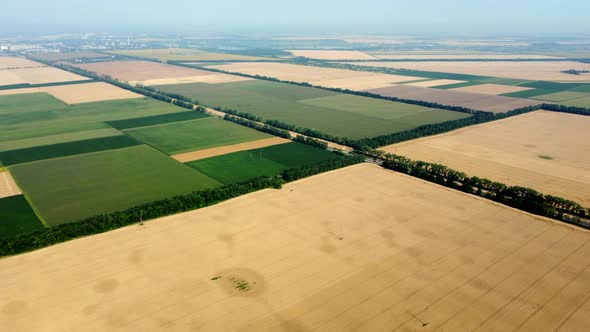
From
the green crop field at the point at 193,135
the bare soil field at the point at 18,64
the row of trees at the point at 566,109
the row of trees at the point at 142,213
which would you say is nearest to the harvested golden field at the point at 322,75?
the row of trees at the point at 566,109

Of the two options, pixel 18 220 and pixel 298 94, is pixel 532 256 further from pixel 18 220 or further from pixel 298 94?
pixel 298 94

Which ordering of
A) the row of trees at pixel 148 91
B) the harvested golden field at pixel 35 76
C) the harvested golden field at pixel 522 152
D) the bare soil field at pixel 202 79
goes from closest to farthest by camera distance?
1. the harvested golden field at pixel 522 152
2. the row of trees at pixel 148 91
3. the harvested golden field at pixel 35 76
4. the bare soil field at pixel 202 79

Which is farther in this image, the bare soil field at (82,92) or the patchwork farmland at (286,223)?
the bare soil field at (82,92)

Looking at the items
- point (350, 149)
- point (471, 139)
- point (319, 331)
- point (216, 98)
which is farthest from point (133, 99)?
point (319, 331)

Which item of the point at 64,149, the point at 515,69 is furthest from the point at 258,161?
the point at 515,69

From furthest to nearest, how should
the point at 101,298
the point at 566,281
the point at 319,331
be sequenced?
the point at 566,281 < the point at 101,298 < the point at 319,331

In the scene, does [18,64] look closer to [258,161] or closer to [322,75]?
[322,75]

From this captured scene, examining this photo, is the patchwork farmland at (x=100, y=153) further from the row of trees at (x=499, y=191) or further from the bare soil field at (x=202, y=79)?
the bare soil field at (x=202, y=79)
